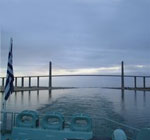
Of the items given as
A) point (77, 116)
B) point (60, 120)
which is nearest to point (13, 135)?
point (60, 120)

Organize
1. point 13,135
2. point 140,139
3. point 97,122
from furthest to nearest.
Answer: point 97,122 < point 13,135 < point 140,139

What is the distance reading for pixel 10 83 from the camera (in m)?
7.32

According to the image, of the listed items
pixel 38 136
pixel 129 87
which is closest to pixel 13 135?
pixel 38 136

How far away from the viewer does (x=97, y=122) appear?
59.6ft

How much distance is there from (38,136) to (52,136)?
43 cm

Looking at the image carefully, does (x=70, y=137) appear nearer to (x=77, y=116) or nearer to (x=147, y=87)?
(x=77, y=116)

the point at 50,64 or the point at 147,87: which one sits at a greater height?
the point at 50,64

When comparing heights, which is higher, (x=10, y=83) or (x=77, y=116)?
(x=10, y=83)

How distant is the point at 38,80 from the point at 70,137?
69881 millimetres

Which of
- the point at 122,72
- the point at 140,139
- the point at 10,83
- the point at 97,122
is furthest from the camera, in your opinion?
the point at 122,72

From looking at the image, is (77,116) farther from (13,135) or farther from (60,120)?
(13,135)

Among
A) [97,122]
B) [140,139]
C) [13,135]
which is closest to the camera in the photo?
[140,139]

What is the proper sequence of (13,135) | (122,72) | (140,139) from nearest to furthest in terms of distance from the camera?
(140,139), (13,135), (122,72)

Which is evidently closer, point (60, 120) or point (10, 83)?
point (10, 83)
